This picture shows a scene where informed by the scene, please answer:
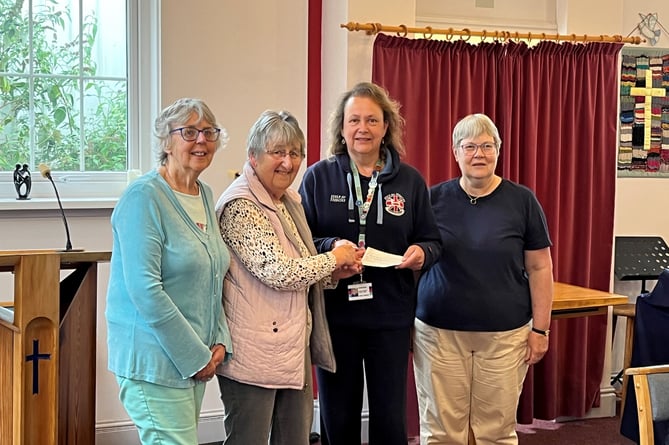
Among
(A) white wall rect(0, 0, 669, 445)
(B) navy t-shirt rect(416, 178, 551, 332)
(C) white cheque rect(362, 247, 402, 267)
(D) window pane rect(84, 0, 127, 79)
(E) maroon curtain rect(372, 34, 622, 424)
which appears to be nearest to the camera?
(C) white cheque rect(362, 247, 402, 267)

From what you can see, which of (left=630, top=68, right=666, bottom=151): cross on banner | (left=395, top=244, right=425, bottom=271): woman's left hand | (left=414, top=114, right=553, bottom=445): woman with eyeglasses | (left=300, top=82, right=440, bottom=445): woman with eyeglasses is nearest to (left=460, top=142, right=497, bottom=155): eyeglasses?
(left=414, top=114, right=553, bottom=445): woman with eyeglasses

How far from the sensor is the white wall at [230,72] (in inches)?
130

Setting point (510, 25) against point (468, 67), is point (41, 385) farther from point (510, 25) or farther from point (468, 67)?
point (510, 25)

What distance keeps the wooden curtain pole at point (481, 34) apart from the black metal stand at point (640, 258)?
1.16m

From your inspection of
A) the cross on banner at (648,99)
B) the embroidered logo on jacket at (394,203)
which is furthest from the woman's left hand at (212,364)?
the cross on banner at (648,99)

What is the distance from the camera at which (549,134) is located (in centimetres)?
377

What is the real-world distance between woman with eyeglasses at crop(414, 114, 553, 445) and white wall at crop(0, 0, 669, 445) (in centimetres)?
104

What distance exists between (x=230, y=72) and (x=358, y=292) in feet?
4.95

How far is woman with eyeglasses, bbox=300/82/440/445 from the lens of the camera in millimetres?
2457

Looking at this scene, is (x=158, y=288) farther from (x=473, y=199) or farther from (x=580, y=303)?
(x=580, y=303)

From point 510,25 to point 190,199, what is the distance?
8.53 ft

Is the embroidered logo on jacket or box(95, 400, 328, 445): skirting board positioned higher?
the embroidered logo on jacket

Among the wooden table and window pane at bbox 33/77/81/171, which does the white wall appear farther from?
the wooden table

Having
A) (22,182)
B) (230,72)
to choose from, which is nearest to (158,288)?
(22,182)
